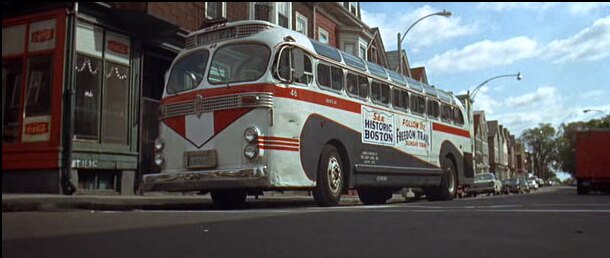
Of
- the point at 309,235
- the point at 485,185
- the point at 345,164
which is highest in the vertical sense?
the point at 345,164

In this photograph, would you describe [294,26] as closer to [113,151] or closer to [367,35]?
[367,35]

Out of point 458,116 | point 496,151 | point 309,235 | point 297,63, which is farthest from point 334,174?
point 496,151

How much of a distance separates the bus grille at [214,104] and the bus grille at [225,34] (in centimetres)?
122

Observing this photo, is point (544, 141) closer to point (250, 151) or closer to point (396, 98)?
point (396, 98)

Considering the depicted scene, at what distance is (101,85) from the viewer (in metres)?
15.8

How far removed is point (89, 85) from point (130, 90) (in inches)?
54.6

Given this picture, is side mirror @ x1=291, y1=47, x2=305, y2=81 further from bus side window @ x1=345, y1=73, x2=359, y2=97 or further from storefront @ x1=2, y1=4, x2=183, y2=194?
→ storefront @ x1=2, y1=4, x2=183, y2=194

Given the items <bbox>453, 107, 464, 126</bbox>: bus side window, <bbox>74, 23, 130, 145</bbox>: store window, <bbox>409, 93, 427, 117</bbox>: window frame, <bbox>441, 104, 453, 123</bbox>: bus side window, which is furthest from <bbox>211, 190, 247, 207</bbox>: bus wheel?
<bbox>453, 107, 464, 126</bbox>: bus side window

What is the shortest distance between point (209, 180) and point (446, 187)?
886cm

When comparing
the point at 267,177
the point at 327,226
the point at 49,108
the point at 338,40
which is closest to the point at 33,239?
the point at 327,226

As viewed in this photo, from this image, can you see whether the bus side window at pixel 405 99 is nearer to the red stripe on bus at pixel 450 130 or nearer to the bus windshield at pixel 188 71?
the red stripe on bus at pixel 450 130

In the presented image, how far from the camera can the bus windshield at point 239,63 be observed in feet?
34.6

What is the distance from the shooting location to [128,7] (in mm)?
15945

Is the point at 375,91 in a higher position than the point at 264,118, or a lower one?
higher
